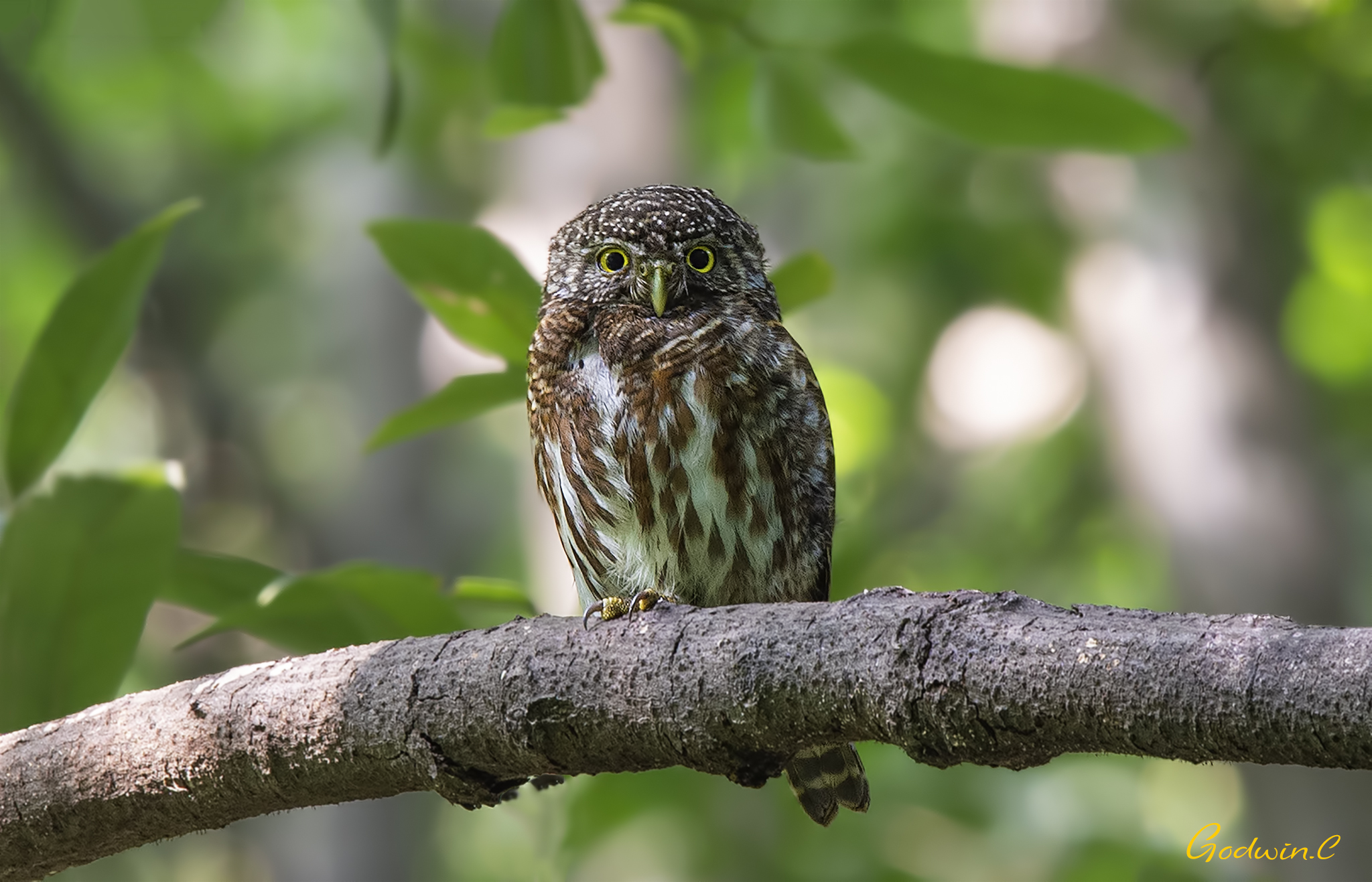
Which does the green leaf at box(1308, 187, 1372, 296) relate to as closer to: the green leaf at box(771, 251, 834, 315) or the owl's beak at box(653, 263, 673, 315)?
the owl's beak at box(653, 263, 673, 315)

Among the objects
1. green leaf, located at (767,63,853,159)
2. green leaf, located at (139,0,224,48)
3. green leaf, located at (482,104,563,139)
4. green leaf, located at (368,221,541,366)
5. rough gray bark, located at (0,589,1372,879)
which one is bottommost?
rough gray bark, located at (0,589,1372,879)

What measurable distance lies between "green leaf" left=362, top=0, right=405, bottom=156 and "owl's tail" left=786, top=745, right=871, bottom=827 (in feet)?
5.56

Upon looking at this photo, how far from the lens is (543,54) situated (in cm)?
305

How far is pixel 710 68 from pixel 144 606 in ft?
13.7

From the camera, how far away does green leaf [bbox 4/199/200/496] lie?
115 inches

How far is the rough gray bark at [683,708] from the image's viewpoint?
1549 millimetres

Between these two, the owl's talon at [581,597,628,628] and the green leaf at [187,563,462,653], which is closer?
the owl's talon at [581,597,628,628]

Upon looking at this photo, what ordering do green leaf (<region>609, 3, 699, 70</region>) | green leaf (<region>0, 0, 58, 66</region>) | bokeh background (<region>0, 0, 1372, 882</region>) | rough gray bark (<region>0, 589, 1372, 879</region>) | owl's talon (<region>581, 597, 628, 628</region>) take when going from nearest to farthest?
rough gray bark (<region>0, 589, 1372, 879</region>), green leaf (<region>0, 0, 58, 66</region>), owl's talon (<region>581, 597, 628, 628</region>), green leaf (<region>609, 3, 699, 70</region>), bokeh background (<region>0, 0, 1372, 882</region>)

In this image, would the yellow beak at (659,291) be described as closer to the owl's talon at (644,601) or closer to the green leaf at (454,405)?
the green leaf at (454,405)

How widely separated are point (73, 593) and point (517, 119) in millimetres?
1375

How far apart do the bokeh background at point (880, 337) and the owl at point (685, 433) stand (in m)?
0.49
